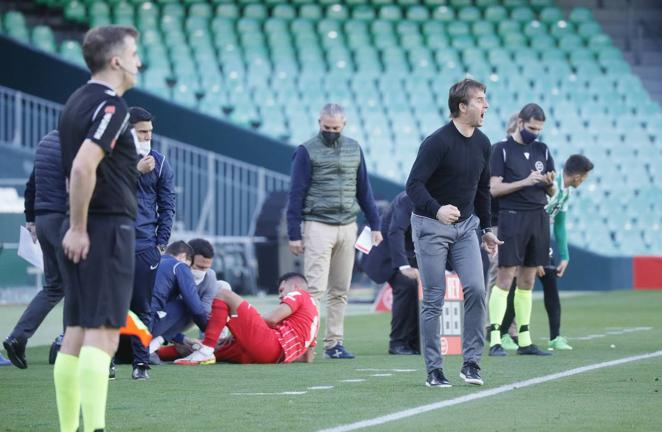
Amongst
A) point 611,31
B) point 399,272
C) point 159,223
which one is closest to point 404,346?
point 399,272

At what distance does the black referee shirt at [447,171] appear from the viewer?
8.81 m

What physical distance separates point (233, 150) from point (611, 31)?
11.4 meters

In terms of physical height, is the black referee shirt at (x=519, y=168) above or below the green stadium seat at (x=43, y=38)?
below

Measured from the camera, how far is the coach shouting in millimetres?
8844

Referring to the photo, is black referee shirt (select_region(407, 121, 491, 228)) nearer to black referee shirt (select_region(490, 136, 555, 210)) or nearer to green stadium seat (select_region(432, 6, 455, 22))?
black referee shirt (select_region(490, 136, 555, 210))

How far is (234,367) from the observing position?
1077 centimetres

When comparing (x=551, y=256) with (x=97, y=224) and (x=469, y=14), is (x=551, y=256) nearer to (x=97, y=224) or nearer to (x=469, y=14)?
(x=97, y=224)

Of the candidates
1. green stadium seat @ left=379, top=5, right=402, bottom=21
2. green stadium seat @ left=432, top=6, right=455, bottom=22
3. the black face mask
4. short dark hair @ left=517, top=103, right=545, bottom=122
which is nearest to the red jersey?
the black face mask

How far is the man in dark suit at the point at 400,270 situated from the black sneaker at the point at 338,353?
671mm

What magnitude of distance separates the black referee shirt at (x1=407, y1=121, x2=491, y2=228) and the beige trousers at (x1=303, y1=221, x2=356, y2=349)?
2.80 m

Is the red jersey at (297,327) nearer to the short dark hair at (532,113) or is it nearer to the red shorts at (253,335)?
the red shorts at (253,335)

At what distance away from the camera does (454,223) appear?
8.96 metres

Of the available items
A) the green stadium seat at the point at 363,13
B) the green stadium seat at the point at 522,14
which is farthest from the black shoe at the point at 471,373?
the green stadium seat at the point at 522,14

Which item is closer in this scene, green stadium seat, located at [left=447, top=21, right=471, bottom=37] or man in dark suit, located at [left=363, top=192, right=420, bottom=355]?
man in dark suit, located at [left=363, top=192, right=420, bottom=355]
